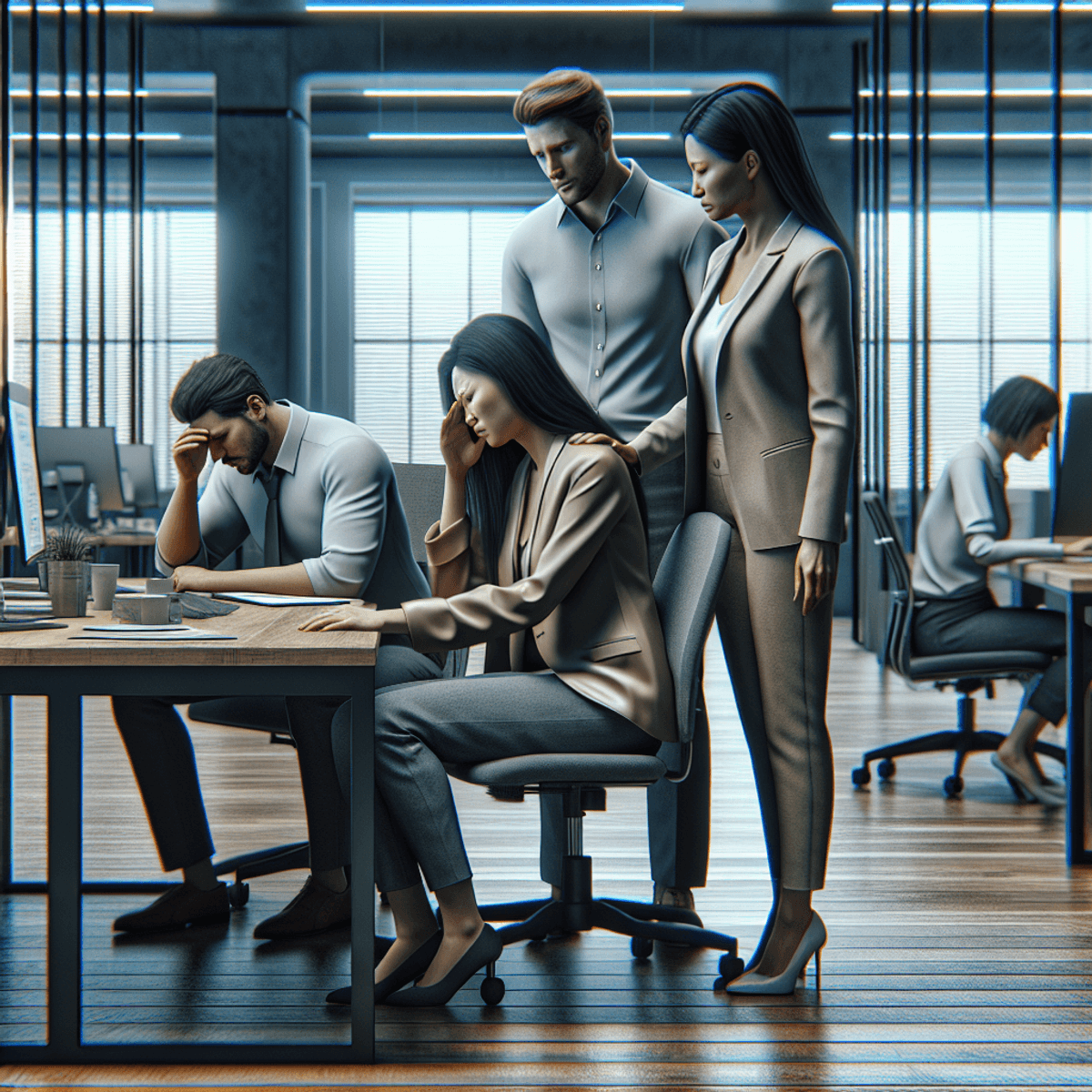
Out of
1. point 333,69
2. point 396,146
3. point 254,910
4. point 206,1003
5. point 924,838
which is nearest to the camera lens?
point 206,1003

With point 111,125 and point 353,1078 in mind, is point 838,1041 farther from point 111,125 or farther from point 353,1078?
point 111,125

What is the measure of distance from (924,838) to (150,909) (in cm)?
216

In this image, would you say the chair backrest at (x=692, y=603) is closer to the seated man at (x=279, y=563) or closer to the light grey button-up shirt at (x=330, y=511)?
the seated man at (x=279, y=563)

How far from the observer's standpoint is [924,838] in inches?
142

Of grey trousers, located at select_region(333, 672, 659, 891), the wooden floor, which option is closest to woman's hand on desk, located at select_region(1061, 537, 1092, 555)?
the wooden floor

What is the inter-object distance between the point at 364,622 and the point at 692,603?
0.57 meters

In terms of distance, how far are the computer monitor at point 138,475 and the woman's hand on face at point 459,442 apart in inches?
244

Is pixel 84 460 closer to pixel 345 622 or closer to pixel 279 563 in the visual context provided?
pixel 279 563

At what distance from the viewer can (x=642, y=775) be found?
2.16 metres

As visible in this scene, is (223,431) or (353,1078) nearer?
(353,1078)

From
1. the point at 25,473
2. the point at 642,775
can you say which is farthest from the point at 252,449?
the point at 642,775

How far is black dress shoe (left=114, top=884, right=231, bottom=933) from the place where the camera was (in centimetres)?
269

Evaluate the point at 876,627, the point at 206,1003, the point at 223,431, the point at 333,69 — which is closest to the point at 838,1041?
the point at 206,1003

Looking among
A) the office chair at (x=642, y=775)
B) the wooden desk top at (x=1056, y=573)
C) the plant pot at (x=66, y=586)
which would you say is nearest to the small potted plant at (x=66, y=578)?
the plant pot at (x=66, y=586)
